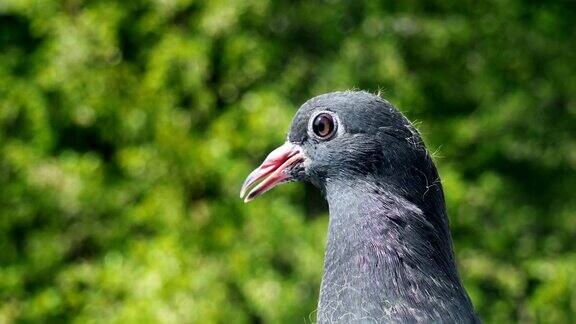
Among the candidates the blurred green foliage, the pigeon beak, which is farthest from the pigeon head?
the blurred green foliage

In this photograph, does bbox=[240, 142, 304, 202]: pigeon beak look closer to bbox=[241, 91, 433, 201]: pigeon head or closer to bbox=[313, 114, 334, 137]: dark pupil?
bbox=[241, 91, 433, 201]: pigeon head

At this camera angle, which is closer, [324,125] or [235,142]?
[324,125]

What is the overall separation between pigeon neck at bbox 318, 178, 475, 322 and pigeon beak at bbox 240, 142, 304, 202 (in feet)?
0.96

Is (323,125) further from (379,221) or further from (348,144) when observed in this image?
(379,221)

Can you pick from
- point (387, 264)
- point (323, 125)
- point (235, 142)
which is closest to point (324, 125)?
point (323, 125)

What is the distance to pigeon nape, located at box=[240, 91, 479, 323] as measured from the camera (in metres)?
2.52

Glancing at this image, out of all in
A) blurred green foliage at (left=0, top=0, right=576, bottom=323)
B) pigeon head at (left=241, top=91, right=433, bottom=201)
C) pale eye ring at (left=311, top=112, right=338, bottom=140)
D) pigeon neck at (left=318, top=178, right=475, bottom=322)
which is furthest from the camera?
blurred green foliage at (left=0, top=0, right=576, bottom=323)

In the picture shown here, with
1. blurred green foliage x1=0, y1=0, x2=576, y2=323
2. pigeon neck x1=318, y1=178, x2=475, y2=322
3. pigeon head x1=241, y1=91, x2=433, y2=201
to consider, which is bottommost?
blurred green foliage x1=0, y1=0, x2=576, y2=323

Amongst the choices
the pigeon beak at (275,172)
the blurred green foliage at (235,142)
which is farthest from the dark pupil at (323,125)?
the blurred green foliage at (235,142)

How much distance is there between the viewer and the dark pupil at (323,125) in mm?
2812

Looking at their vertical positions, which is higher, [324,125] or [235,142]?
[324,125]

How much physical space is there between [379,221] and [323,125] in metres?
0.36

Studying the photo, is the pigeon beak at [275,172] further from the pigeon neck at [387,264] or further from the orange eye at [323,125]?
the pigeon neck at [387,264]

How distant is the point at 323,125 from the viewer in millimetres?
2834
